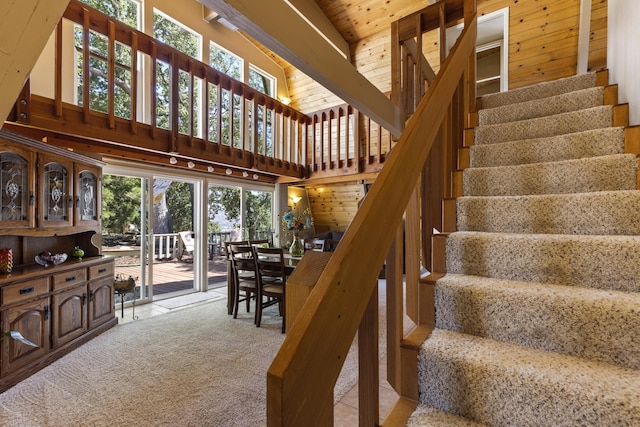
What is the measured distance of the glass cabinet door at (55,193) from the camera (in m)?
2.75

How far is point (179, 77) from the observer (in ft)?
14.2

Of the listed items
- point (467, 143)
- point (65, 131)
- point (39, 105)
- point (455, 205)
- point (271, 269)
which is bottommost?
point (271, 269)

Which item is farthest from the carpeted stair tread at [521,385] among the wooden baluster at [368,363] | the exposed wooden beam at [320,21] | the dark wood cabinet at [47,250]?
the exposed wooden beam at [320,21]

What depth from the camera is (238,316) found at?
384 centimetres

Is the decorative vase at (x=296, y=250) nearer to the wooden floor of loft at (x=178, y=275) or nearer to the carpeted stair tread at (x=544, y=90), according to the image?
the wooden floor of loft at (x=178, y=275)

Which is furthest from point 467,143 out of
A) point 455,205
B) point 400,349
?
point 400,349

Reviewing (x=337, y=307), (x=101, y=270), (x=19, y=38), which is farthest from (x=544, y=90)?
(x=101, y=270)

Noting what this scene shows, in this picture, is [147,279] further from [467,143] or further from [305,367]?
[305,367]

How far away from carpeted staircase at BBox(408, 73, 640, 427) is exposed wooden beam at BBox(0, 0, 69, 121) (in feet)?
4.16

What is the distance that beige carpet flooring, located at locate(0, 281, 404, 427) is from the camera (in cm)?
194

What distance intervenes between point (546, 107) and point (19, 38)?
2.74 m

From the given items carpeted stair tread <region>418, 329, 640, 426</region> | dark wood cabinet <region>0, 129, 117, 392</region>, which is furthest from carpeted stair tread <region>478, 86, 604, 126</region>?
dark wood cabinet <region>0, 129, 117, 392</region>

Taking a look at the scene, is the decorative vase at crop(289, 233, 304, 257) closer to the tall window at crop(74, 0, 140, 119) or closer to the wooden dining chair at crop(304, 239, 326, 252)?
the wooden dining chair at crop(304, 239, 326, 252)

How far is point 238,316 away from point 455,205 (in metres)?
3.11
